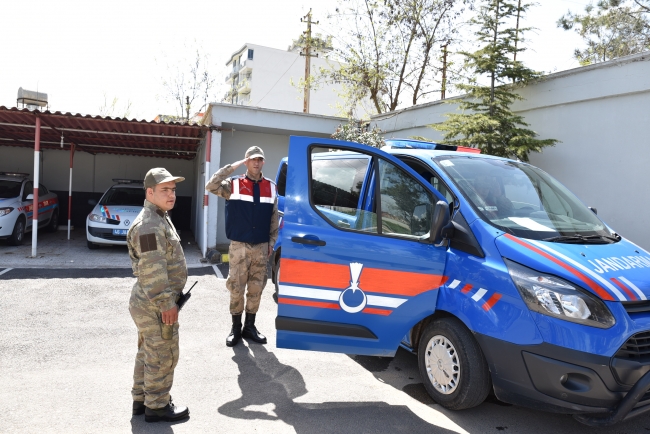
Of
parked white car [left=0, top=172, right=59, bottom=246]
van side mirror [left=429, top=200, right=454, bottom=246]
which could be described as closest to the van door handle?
van side mirror [left=429, top=200, right=454, bottom=246]

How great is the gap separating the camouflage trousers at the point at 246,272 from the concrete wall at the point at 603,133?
4.94m

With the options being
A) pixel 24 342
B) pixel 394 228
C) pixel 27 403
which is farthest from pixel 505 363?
pixel 24 342

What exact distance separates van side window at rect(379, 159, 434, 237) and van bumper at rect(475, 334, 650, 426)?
100cm

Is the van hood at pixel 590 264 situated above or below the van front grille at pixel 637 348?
above

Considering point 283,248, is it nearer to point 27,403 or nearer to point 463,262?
point 463,262

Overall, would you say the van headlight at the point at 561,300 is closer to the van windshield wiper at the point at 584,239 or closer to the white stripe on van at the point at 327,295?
the van windshield wiper at the point at 584,239

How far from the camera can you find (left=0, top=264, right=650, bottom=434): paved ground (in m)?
3.19

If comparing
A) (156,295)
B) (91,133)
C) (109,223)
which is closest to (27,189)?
(91,133)

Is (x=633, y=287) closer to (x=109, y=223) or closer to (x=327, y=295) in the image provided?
(x=327, y=295)

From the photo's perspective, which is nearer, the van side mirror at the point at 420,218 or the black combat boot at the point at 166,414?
the black combat boot at the point at 166,414

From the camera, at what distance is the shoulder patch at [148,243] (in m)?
2.90

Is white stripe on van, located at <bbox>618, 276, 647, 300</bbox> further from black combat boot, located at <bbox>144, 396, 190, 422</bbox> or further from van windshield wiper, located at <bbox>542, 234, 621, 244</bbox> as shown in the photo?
black combat boot, located at <bbox>144, 396, 190, 422</bbox>

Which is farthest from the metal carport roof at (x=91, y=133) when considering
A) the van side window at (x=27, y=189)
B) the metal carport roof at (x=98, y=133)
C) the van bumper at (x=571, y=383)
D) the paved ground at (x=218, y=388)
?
the van bumper at (x=571, y=383)

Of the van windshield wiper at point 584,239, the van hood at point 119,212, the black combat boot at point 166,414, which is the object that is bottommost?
the black combat boot at point 166,414
